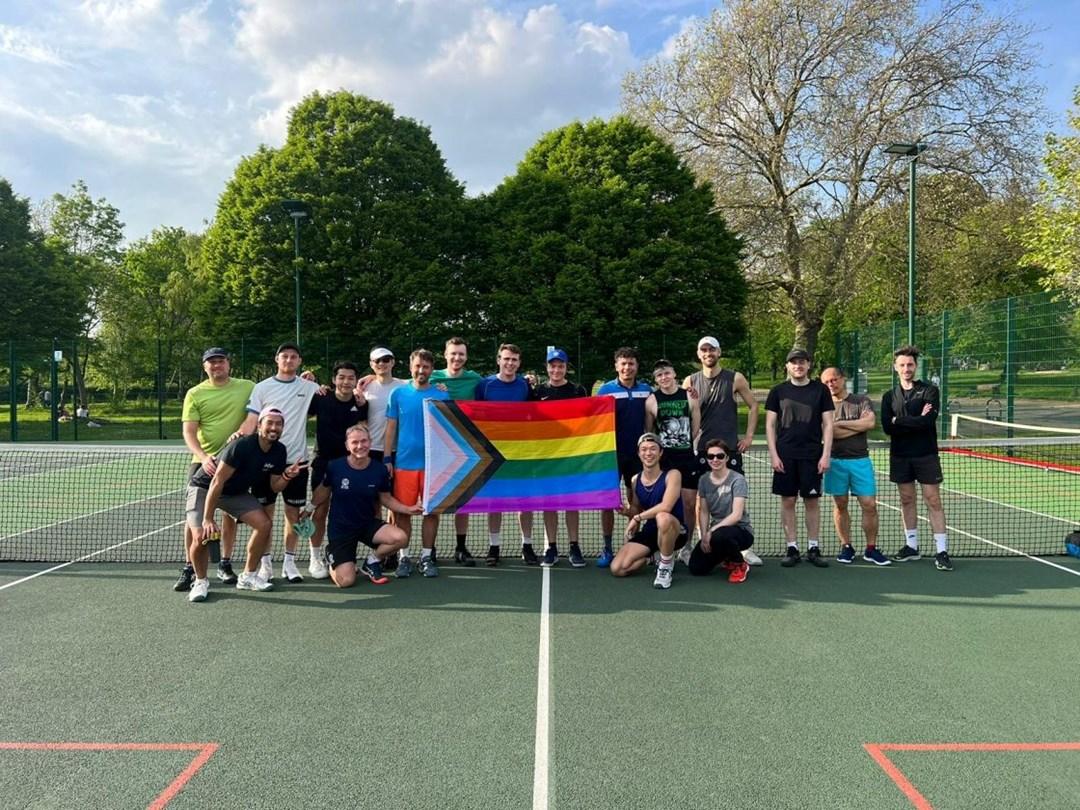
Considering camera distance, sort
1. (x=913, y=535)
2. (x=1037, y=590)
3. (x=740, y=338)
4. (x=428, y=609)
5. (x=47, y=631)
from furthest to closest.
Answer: (x=740, y=338) < (x=913, y=535) < (x=1037, y=590) < (x=428, y=609) < (x=47, y=631)

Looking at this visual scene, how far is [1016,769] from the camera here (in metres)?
3.29

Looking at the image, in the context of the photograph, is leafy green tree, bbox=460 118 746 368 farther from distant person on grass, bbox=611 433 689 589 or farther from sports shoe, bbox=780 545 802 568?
distant person on grass, bbox=611 433 689 589

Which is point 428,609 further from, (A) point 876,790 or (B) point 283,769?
(A) point 876,790

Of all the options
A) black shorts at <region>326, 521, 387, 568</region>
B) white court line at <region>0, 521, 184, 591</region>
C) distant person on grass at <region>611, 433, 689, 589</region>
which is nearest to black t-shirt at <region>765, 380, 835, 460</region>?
distant person on grass at <region>611, 433, 689, 589</region>

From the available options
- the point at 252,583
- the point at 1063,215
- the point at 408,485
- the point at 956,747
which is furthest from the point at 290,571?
the point at 1063,215

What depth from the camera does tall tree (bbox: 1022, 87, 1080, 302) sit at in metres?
14.3

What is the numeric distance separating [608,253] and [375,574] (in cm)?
1793

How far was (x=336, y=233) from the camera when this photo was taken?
76.7ft

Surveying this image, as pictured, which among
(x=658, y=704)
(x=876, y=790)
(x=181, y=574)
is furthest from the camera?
(x=181, y=574)

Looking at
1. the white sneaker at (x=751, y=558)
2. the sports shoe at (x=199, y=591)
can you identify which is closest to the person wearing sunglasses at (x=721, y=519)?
the white sneaker at (x=751, y=558)

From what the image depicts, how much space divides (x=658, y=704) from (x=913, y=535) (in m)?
4.25

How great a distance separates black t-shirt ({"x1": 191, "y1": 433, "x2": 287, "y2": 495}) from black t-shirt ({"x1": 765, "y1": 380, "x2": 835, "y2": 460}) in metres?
4.47

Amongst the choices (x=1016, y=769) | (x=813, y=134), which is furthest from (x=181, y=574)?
(x=813, y=134)

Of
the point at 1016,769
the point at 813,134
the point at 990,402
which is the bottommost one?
the point at 1016,769
